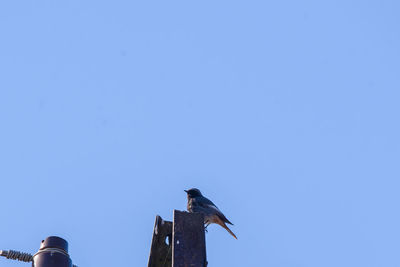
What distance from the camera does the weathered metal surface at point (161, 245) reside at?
5.75 m

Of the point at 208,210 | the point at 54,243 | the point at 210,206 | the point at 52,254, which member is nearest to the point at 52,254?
the point at 52,254

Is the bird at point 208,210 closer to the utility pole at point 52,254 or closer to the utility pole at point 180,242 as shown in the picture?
the utility pole at point 180,242

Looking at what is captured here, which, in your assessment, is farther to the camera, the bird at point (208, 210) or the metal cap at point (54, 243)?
the bird at point (208, 210)

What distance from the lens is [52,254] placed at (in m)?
5.35

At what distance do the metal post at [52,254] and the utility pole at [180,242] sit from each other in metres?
0.76

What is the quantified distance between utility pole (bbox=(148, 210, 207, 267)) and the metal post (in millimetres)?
761

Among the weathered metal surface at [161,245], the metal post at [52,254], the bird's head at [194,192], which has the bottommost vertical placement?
the metal post at [52,254]

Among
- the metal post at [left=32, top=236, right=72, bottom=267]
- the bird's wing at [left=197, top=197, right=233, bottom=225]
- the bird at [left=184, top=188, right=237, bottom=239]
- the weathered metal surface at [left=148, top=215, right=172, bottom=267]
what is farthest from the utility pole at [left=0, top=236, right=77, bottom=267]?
the bird's wing at [left=197, top=197, right=233, bottom=225]

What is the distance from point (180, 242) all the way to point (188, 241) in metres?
0.06

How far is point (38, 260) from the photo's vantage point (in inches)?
211

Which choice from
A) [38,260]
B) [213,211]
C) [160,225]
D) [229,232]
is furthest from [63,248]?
[229,232]

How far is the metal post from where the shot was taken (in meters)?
5.32

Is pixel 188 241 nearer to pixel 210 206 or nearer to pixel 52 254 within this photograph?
pixel 52 254

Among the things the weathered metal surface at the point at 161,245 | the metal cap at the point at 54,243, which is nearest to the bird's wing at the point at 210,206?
the weathered metal surface at the point at 161,245
